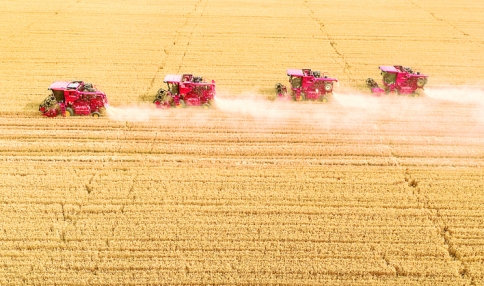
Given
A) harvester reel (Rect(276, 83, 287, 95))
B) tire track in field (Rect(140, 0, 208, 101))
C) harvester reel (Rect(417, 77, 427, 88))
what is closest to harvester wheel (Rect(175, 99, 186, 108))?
tire track in field (Rect(140, 0, 208, 101))

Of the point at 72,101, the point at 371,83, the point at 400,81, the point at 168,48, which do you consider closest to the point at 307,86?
the point at 371,83

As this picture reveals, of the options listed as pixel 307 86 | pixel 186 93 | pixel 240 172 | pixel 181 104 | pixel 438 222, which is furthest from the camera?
pixel 307 86

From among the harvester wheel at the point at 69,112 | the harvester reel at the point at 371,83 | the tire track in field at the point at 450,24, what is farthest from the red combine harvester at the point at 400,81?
the harvester wheel at the point at 69,112

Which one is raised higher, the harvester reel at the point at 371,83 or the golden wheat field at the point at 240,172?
the harvester reel at the point at 371,83

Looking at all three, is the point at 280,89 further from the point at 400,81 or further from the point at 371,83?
the point at 400,81

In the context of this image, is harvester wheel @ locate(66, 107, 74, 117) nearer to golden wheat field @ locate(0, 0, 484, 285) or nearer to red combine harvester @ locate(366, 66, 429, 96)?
golden wheat field @ locate(0, 0, 484, 285)

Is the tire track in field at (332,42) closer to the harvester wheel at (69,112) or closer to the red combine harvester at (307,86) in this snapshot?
the red combine harvester at (307,86)

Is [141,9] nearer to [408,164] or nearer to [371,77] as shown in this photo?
[371,77]

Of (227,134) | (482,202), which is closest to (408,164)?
(482,202)
